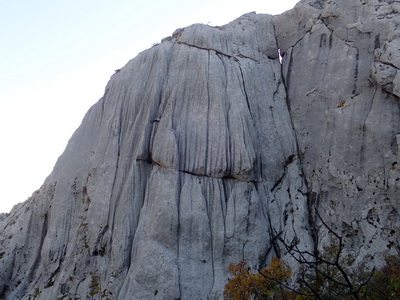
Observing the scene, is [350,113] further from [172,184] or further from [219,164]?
[172,184]

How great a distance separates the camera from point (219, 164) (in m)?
21.7

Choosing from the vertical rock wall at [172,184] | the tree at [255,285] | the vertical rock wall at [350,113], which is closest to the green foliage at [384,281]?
the vertical rock wall at [350,113]

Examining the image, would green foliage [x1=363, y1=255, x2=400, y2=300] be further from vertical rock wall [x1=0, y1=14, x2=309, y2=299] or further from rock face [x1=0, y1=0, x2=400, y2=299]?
vertical rock wall [x1=0, y1=14, x2=309, y2=299]

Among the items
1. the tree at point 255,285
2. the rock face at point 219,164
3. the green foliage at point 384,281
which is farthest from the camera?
the rock face at point 219,164

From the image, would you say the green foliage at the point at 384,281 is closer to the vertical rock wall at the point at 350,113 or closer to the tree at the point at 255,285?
the vertical rock wall at the point at 350,113

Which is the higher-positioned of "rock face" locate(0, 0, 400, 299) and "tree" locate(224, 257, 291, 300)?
"rock face" locate(0, 0, 400, 299)

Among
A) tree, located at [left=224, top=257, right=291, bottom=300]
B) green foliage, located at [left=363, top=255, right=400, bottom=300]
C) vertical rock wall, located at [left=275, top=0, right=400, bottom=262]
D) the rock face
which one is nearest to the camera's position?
green foliage, located at [left=363, top=255, right=400, bottom=300]


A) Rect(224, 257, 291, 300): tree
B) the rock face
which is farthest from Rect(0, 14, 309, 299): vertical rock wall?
Rect(224, 257, 291, 300): tree

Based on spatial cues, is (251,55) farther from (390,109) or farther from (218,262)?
(218,262)

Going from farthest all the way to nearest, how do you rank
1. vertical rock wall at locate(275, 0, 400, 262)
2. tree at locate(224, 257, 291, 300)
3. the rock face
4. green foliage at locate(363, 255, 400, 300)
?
the rock face, vertical rock wall at locate(275, 0, 400, 262), tree at locate(224, 257, 291, 300), green foliage at locate(363, 255, 400, 300)

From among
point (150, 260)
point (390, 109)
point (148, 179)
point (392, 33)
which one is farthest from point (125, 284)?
point (392, 33)

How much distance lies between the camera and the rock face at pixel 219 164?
2025 centimetres

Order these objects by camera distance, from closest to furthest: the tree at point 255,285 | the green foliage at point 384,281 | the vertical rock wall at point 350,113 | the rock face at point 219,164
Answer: the green foliage at point 384,281 → the tree at point 255,285 → the vertical rock wall at point 350,113 → the rock face at point 219,164

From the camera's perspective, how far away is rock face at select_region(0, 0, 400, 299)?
66.4 feet
